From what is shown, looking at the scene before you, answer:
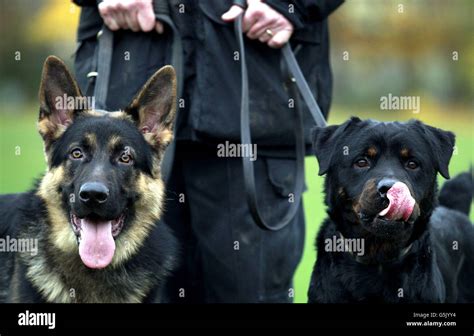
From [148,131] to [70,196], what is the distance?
0.65 m

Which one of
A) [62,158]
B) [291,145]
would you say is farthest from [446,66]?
[62,158]

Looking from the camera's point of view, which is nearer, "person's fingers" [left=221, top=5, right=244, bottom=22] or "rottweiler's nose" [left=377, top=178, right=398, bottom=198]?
"rottweiler's nose" [left=377, top=178, right=398, bottom=198]

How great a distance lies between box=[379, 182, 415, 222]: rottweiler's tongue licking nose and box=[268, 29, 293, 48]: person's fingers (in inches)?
46.9

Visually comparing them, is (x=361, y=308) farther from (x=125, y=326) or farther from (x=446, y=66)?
(x=446, y=66)

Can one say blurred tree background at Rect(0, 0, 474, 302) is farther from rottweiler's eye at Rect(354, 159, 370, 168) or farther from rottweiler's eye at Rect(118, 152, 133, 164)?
rottweiler's eye at Rect(354, 159, 370, 168)

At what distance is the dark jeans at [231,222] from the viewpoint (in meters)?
4.91

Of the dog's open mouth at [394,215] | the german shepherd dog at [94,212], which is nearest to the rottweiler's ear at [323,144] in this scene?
the dog's open mouth at [394,215]

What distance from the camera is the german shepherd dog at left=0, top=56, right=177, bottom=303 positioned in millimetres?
4094

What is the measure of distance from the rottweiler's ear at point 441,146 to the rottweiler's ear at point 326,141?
15.7 inches

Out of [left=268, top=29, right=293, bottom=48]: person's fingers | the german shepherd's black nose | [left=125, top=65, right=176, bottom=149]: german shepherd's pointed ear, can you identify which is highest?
[left=268, top=29, right=293, bottom=48]: person's fingers

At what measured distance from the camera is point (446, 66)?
16.5 meters

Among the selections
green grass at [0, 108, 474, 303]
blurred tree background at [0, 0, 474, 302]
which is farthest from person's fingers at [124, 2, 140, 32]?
blurred tree background at [0, 0, 474, 302]

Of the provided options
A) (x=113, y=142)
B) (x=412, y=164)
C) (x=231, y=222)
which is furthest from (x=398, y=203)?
(x=113, y=142)

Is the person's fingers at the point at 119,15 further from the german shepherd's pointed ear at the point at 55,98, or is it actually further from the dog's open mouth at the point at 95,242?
the dog's open mouth at the point at 95,242
